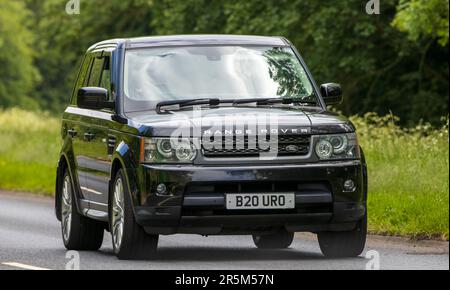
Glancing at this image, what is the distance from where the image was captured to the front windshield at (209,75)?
12.7 metres

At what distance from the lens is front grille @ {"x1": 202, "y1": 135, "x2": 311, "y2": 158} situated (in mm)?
11609

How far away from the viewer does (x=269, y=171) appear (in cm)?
1158

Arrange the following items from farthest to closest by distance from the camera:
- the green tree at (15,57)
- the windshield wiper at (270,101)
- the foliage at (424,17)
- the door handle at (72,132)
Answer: the green tree at (15,57)
the foliage at (424,17)
the door handle at (72,132)
the windshield wiper at (270,101)

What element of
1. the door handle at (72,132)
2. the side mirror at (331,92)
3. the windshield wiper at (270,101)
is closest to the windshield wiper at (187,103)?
the windshield wiper at (270,101)

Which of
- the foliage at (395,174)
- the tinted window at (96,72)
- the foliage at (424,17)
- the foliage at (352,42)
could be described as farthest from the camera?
the foliage at (352,42)

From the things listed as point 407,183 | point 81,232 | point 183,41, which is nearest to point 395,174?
point 407,183

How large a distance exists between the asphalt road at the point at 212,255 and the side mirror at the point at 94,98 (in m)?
1.35

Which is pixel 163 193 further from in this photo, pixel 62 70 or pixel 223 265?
pixel 62 70

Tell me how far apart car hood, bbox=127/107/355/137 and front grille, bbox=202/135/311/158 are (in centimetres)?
6

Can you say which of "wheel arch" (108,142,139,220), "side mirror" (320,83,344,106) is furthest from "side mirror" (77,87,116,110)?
"side mirror" (320,83,344,106)

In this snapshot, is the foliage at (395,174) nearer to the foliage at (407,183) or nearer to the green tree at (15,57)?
the foliage at (407,183)
